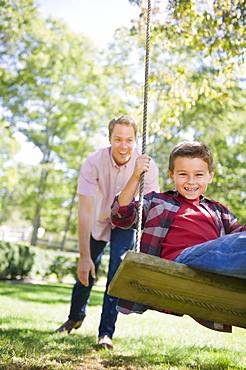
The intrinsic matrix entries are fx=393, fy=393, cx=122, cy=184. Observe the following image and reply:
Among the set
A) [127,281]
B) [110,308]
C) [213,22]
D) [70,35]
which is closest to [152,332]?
[110,308]

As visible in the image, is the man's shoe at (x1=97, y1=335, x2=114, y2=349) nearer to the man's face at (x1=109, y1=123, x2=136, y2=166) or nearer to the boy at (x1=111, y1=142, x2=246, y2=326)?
the boy at (x1=111, y1=142, x2=246, y2=326)

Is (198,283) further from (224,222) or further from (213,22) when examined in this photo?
(213,22)

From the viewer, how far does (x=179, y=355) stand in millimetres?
3238

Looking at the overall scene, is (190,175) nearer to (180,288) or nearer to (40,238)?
(180,288)

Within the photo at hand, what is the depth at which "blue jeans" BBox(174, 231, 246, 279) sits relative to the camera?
1560 millimetres

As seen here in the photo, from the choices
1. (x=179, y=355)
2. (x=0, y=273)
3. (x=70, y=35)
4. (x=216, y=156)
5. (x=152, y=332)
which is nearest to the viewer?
(x=179, y=355)

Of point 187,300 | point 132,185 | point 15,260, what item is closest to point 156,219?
point 132,185

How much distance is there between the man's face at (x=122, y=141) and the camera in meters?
3.50

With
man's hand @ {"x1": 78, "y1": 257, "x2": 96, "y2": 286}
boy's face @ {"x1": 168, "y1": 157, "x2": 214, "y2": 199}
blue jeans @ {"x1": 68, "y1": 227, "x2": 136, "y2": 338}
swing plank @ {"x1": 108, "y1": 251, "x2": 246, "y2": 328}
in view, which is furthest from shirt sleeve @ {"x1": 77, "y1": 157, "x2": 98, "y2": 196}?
swing plank @ {"x1": 108, "y1": 251, "x2": 246, "y2": 328}

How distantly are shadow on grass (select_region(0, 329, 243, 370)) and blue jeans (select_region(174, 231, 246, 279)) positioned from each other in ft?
4.33

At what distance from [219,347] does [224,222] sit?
1.76 metres

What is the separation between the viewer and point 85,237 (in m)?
3.72

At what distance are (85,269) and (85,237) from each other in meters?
0.30

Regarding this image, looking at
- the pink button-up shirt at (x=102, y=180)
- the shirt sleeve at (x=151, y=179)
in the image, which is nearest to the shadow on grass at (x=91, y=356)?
the pink button-up shirt at (x=102, y=180)
